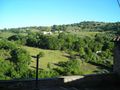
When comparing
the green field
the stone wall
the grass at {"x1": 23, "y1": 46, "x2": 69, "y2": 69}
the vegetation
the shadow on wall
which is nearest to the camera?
the shadow on wall

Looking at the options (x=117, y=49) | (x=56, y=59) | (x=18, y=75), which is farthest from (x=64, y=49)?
(x=117, y=49)

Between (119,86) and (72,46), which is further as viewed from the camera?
(72,46)

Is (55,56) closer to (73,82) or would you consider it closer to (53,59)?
(53,59)

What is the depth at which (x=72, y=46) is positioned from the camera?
81.1 meters

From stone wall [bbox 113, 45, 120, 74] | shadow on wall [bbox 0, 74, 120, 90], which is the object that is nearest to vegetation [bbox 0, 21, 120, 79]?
stone wall [bbox 113, 45, 120, 74]

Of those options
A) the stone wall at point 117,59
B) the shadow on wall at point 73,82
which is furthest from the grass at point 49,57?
the shadow on wall at point 73,82

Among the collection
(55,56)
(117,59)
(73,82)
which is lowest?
(55,56)

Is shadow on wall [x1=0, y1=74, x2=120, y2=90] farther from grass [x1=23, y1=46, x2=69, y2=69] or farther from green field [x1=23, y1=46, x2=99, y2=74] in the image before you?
grass [x1=23, y1=46, x2=69, y2=69]

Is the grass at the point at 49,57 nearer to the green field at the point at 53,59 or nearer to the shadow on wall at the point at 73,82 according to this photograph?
the green field at the point at 53,59

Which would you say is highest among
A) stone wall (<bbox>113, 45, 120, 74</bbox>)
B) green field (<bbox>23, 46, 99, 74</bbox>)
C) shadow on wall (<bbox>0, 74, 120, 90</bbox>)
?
stone wall (<bbox>113, 45, 120, 74</bbox>)

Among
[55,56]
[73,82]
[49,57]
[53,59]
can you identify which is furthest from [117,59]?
[55,56]

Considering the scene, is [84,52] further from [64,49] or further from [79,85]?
[79,85]

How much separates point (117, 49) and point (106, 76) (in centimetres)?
109

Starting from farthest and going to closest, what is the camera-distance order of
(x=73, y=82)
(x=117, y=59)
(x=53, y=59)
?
1. (x=53, y=59)
2. (x=117, y=59)
3. (x=73, y=82)
